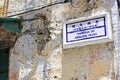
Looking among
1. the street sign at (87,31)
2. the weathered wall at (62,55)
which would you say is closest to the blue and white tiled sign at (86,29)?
the street sign at (87,31)

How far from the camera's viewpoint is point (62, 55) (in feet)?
11.8

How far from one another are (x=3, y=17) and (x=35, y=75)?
1022 millimetres

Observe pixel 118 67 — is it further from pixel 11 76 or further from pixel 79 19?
pixel 11 76

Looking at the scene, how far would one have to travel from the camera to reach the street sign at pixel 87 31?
3.32m

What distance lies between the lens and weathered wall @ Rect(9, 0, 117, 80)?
10.8 ft

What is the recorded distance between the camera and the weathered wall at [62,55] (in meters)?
3.31

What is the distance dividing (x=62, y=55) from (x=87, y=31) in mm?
452

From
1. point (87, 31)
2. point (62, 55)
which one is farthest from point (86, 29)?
point (62, 55)

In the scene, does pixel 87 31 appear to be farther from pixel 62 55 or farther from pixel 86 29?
pixel 62 55

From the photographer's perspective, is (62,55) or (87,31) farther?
(62,55)

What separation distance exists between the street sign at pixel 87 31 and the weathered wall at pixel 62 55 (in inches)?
3.2

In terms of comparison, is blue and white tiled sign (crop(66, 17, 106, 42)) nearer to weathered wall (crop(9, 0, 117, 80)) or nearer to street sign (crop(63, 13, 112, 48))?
street sign (crop(63, 13, 112, 48))

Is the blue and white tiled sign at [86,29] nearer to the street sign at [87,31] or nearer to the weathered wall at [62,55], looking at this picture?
the street sign at [87,31]

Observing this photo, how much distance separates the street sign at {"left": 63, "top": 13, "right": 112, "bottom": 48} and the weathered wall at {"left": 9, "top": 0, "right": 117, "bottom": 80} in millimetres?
82
